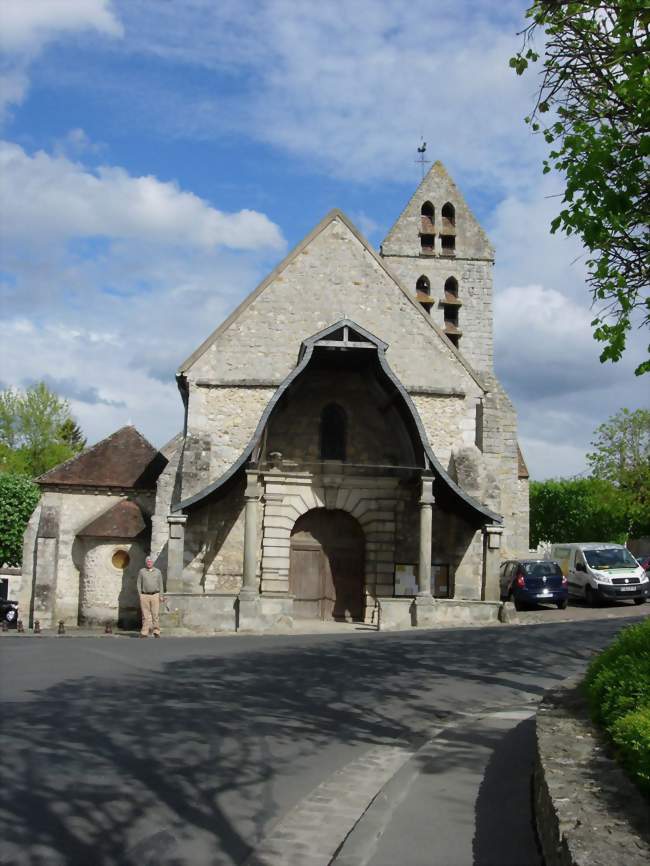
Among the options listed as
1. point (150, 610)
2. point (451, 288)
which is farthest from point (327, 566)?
point (451, 288)

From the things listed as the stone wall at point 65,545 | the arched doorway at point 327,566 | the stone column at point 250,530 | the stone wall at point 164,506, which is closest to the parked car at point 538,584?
the arched doorway at point 327,566

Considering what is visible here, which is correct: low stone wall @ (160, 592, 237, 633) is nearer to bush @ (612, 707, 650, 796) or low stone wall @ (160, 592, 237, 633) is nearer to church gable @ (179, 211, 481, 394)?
church gable @ (179, 211, 481, 394)

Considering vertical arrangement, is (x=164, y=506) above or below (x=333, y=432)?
below

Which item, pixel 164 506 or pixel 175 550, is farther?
pixel 164 506

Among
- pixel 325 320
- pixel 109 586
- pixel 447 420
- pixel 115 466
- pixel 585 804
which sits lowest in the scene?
pixel 109 586

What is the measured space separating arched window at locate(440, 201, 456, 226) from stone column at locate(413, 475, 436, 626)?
19622mm

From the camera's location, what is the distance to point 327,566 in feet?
76.9

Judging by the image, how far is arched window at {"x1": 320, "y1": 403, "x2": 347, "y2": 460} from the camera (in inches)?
932

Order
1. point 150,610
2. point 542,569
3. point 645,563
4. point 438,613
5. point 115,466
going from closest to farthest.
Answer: point 150,610
point 438,613
point 542,569
point 115,466
point 645,563

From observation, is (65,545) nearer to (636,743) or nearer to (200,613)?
(200,613)

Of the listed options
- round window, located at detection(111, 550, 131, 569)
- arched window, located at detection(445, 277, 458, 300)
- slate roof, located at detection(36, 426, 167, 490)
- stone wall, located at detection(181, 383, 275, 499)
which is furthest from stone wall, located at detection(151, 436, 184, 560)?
arched window, located at detection(445, 277, 458, 300)

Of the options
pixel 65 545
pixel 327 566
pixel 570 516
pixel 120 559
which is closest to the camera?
pixel 327 566

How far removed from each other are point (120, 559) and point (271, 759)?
726 inches

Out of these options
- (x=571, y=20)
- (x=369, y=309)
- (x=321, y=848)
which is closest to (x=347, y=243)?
(x=369, y=309)
